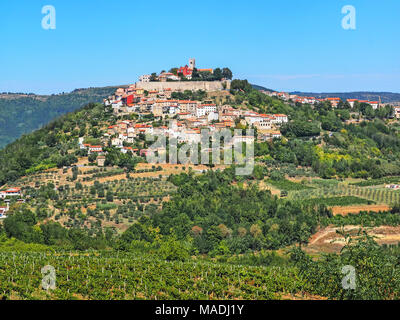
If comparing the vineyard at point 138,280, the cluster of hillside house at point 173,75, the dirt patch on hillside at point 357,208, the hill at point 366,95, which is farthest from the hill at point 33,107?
the vineyard at point 138,280

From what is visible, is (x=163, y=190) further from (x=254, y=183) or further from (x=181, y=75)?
(x=181, y=75)

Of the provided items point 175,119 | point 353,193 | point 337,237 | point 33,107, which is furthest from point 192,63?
point 33,107

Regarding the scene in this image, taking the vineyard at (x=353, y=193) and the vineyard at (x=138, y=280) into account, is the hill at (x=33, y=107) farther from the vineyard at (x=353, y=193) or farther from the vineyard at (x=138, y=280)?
the vineyard at (x=138, y=280)

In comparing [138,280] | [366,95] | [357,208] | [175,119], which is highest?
[366,95]

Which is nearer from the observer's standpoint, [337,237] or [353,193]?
[337,237]

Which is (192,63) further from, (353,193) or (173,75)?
(353,193)

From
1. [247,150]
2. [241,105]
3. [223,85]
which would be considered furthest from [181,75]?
[247,150]
